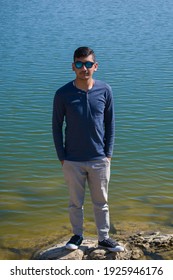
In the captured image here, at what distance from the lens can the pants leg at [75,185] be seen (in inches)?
208

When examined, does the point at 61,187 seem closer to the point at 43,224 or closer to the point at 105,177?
the point at 43,224

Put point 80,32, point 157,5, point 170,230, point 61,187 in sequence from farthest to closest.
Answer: point 157,5 < point 80,32 < point 61,187 < point 170,230

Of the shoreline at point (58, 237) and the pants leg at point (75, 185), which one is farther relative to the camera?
the shoreline at point (58, 237)

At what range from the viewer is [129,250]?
5.93 meters

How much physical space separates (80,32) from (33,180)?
15934 mm

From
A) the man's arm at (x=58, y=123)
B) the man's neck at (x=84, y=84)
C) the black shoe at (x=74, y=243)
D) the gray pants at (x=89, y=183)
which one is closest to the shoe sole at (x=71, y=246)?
the black shoe at (x=74, y=243)

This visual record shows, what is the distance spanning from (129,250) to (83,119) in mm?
1706

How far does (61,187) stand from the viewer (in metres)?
8.42

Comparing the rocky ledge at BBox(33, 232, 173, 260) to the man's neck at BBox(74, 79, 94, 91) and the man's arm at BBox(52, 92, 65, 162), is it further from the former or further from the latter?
the man's neck at BBox(74, 79, 94, 91)

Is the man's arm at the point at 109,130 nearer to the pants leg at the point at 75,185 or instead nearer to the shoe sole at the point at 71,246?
the pants leg at the point at 75,185

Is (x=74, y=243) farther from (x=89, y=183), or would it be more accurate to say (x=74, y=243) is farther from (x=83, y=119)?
(x=83, y=119)

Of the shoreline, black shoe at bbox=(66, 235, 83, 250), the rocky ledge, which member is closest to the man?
black shoe at bbox=(66, 235, 83, 250)

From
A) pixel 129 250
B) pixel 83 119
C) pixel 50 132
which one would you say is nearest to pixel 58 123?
pixel 83 119

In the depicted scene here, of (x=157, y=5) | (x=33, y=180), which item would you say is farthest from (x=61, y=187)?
(x=157, y=5)
